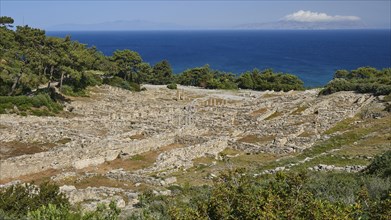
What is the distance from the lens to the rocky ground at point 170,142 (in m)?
25.0

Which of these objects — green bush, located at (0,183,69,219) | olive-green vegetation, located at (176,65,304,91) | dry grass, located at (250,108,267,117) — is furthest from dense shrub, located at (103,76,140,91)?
green bush, located at (0,183,69,219)

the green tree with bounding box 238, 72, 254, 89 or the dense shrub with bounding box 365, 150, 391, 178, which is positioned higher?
the dense shrub with bounding box 365, 150, 391, 178

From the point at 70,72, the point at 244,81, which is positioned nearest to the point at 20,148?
the point at 70,72

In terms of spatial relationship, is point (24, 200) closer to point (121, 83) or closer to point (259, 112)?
point (259, 112)

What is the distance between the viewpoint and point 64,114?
150 feet

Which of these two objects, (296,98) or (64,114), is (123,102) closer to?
(64,114)

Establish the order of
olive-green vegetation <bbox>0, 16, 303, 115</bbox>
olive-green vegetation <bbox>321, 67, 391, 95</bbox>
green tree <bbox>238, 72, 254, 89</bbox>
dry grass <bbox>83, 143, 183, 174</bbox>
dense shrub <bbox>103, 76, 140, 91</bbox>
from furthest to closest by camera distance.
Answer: green tree <bbox>238, 72, 254, 89</bbox>
dense shrub <bbox>103, 76, 140, 91</bbox>
olive-green vegetation <bbox>321, 67, 391, 95</bbox>
olive-green vegetation <bbox>0, 16, 303, 115</bbox>
dry grass <bbox>83, 143, 183, 174</bbox>

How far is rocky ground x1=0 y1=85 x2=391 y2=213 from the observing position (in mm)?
24964

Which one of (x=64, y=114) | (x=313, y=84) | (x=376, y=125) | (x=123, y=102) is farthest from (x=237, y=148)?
(x=313, y=84)

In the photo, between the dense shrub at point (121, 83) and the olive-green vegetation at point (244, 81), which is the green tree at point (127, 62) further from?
the olive-green vegetation at point (244, 81)

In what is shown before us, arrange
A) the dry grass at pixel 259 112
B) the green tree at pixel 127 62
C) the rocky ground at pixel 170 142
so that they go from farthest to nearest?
the green tree at pixel 127 62 < the dry grass at pixel 259 112 < the rocky ground at pixel 170 142

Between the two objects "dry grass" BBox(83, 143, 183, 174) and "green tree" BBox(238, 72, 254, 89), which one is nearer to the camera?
"dry grass" BBox(83, 143, 183, 174)

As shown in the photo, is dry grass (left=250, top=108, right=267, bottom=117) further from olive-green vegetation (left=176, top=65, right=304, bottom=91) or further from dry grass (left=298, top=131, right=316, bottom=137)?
olive-green vegetation (left=176, top=65, right=304, bottom=91)

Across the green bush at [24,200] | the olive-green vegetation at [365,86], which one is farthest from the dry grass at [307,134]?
the green bush at [24,200]
